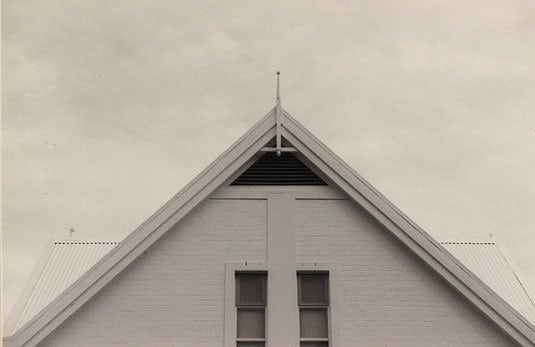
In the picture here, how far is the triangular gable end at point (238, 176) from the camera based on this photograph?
13.4 metres

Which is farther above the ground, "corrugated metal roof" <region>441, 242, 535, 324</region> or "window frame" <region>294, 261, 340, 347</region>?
"corrugated metal roof" <region>441, 242, 535, 324</region>

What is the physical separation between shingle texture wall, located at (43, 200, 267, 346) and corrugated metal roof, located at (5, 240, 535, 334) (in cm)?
302

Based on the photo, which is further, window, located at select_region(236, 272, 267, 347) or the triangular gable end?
window, located at select_region(236, 272, 267, 347)

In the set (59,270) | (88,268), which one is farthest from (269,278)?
(59,270)

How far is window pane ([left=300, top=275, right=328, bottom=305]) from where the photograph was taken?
1429 cm

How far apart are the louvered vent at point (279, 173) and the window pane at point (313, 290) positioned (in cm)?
206

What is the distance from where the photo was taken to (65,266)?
18.9 metres

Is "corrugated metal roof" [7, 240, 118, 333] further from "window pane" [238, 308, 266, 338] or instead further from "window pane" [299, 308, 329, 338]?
"window pane" [299, 308, 329, 338]

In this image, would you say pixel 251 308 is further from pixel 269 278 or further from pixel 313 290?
pixel 313 290

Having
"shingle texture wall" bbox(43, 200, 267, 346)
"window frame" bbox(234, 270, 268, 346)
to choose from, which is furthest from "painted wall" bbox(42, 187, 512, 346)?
"window frame" bbox(234, 270, 268, 346)

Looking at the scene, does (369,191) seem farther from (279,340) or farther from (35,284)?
(35,284)

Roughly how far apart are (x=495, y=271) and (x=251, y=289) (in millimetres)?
7785

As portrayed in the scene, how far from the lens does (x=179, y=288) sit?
14.1 metres

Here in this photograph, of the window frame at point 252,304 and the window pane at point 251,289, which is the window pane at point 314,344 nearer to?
the window frame at point 252,304
